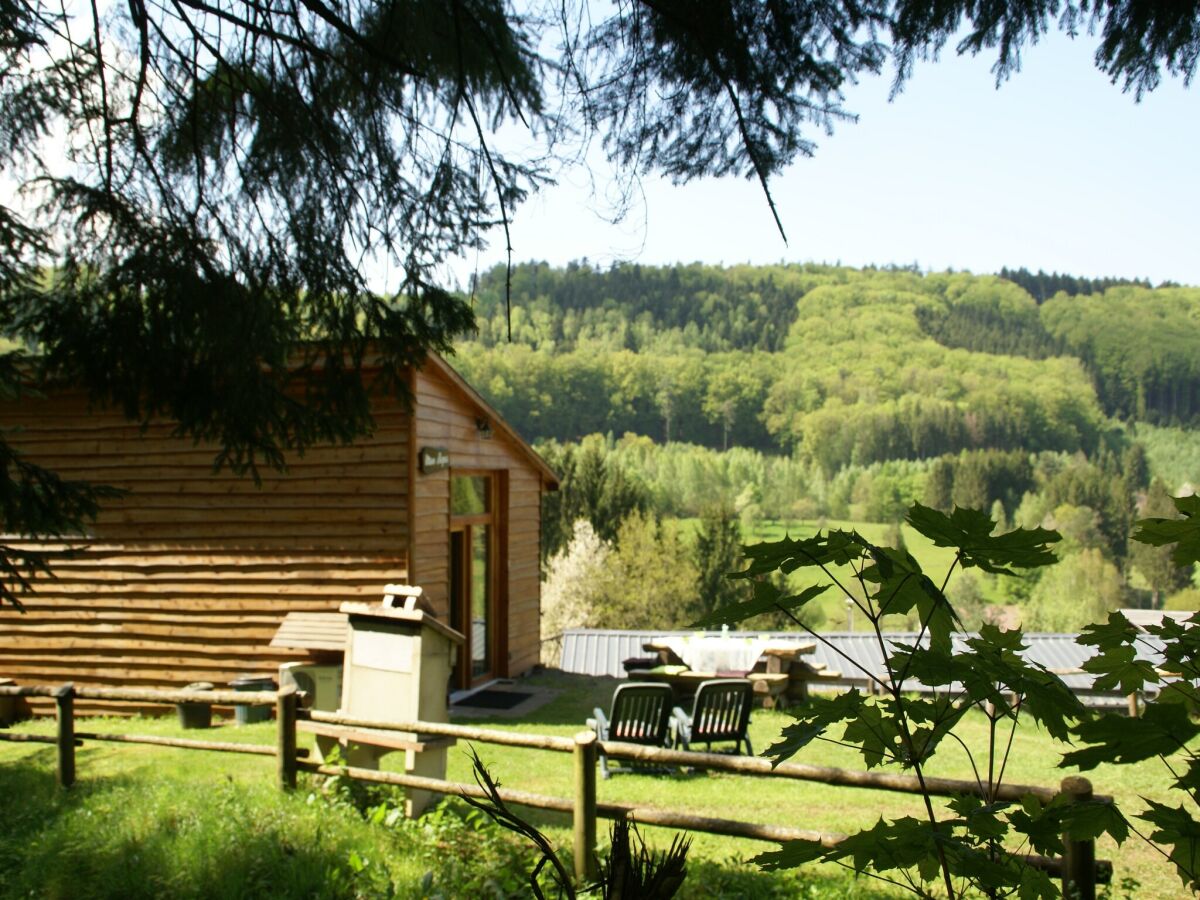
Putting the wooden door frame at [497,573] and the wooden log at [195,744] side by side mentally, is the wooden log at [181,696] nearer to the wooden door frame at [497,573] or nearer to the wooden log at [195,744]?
the wooden log at [195,744]

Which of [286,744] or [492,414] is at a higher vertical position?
[492,414]

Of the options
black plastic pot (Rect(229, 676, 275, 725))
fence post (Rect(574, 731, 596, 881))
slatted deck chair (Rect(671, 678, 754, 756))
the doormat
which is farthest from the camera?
the doormat

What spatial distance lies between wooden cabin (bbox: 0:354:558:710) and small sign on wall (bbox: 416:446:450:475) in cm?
2

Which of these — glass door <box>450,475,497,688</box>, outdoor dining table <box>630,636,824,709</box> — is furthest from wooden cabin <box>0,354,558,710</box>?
outdoor dining table <box>630,636,824,709</box>

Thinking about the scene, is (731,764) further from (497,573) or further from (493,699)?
(497,573)

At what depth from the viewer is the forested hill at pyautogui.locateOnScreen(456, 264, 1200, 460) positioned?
102m

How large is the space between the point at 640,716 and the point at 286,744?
401cm

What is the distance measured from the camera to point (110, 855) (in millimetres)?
4988

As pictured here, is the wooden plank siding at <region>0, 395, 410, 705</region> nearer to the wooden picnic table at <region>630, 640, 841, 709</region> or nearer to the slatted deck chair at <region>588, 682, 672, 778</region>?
the slatted deck chair at <region>588, 682, 672, 778</region>

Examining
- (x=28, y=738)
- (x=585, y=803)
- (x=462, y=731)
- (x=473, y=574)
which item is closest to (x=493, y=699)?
(x=473, y=574)

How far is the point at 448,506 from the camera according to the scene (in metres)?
11.7

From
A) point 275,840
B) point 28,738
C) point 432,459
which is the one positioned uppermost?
point 432,459

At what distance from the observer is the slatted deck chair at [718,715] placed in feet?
30.7

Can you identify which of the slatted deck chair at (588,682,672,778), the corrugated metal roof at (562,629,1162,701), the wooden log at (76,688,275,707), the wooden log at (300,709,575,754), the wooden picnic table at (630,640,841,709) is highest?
the wooden log at (300,709,575,754)
